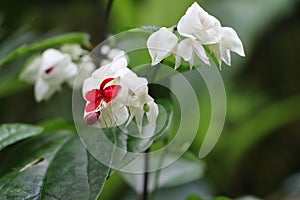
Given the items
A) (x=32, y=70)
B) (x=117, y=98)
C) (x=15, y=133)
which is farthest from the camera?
(x=32, y=70)

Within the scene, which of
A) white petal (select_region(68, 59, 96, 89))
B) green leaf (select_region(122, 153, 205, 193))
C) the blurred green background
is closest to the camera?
white petal (select_region(68, 59, 96, 89))

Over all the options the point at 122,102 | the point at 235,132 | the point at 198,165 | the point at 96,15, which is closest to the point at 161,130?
the point at 122,102

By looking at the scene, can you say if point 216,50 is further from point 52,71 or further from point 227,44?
point 52,71

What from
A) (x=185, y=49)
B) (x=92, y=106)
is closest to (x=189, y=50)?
(x=185, y=49)

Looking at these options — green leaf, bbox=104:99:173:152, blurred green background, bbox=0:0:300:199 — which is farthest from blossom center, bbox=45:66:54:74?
blurred green background, bbox=0:0:300:199

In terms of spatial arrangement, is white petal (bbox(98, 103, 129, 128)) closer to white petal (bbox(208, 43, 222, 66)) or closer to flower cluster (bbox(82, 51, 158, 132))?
flower cluster (bbox(82, 51, 158, 132))

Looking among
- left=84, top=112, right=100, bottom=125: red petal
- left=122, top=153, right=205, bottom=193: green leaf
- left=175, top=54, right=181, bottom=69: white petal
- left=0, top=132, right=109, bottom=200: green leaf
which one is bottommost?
left=122, top=153, right=205, bottom=193: green leaf

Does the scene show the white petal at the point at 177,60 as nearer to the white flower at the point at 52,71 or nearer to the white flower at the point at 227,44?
the white flower at the point at 227,44
